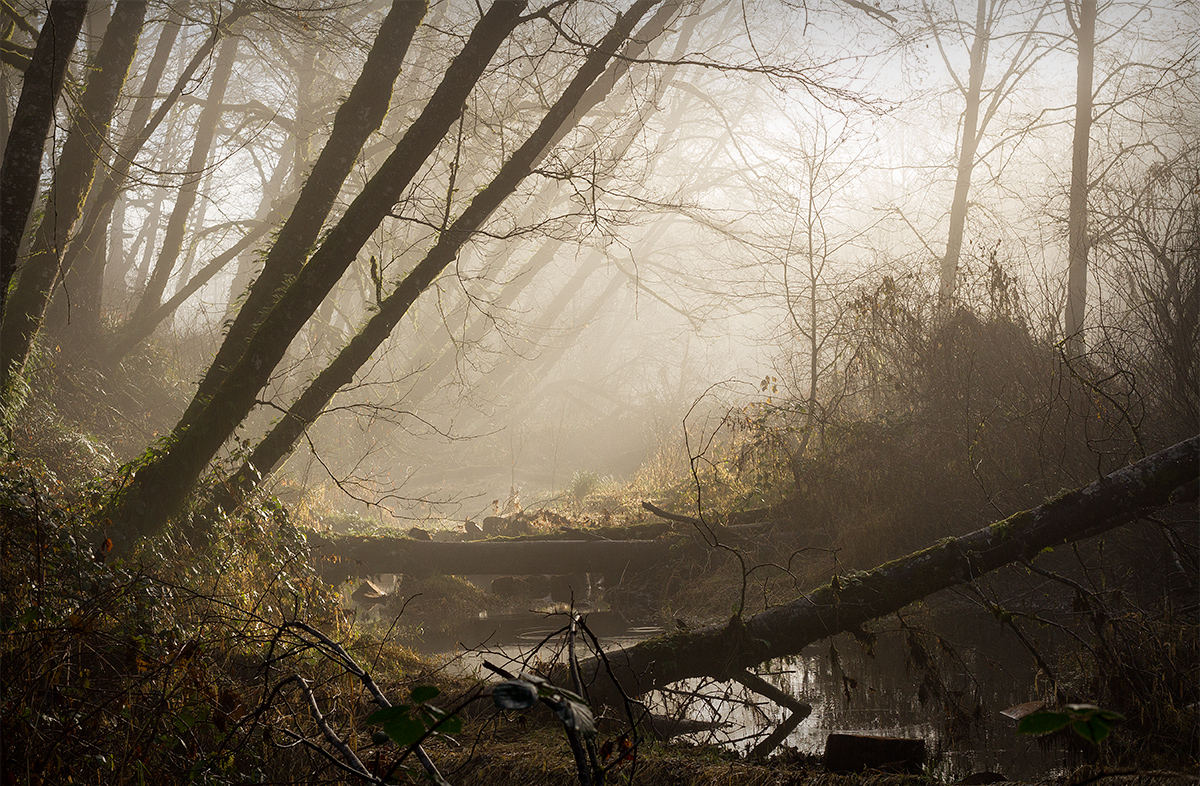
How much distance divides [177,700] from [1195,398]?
7.42 metres

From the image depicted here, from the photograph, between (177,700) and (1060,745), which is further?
(1060,745)

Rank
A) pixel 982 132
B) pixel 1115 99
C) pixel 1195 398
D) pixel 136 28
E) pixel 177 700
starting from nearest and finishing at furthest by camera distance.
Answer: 1. pixel 177 700
2. pixel 1195 398
3. pixel 136 28
4. pixel 1115 99
5. pixel 982 132

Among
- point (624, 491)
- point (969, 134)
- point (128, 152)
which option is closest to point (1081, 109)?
point (969, 134)

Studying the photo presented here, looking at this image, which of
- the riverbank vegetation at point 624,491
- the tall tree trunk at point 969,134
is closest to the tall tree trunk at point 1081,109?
the riverbank vegetation at point 624,491

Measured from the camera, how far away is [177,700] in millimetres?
3232

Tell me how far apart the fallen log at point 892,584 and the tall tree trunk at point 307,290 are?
3115mm

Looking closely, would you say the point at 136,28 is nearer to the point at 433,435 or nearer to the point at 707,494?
the point at 707,494

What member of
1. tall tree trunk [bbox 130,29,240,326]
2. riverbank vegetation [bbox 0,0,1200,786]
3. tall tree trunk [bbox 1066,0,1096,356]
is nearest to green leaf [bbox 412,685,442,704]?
riverbank vegetation [bbox 0,0,1200,786]

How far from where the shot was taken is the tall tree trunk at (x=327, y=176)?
6.02m

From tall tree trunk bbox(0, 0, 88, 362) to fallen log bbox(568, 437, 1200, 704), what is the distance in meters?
4.50

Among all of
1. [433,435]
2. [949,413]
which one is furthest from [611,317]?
[949,413]

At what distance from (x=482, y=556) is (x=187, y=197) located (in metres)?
10.6

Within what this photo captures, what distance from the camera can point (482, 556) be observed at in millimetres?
→ 8570

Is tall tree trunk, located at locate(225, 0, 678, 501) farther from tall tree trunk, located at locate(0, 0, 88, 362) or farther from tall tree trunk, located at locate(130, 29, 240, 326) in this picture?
tall tree trunk, located at locate(130, 29, 240, 326)
